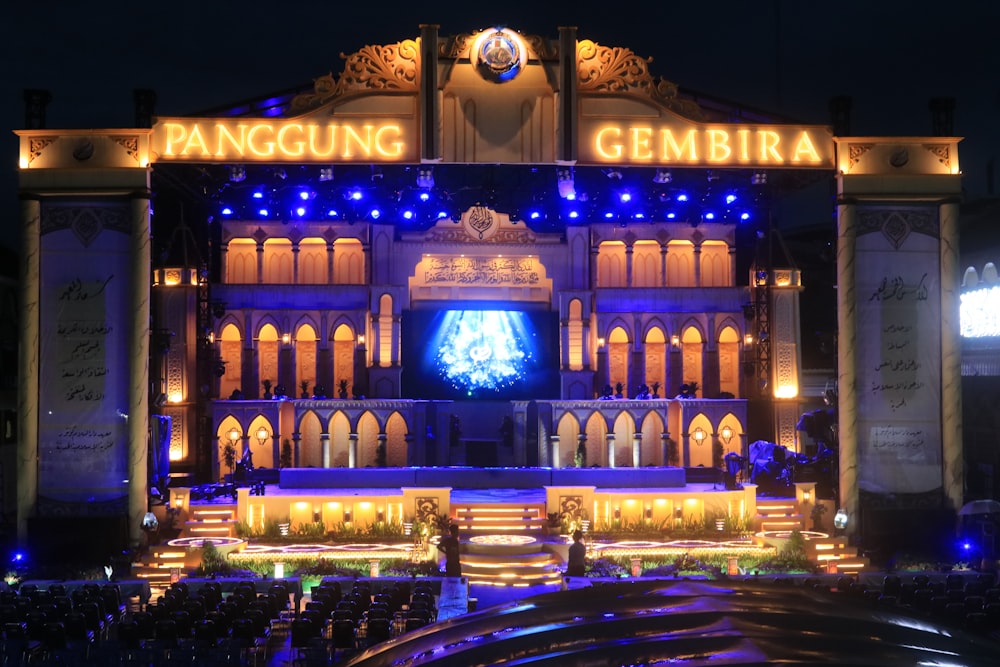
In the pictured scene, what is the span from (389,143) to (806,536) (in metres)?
12.4

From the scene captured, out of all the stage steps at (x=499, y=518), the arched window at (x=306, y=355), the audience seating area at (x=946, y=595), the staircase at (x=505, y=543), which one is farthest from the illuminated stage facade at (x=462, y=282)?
the audience seating area at (x=946, y=595)

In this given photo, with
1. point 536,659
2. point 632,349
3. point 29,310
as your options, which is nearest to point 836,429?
point 632,349

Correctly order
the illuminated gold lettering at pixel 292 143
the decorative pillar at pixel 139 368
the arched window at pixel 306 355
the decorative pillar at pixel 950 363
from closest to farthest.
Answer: the decorative pillar at pixel 139 368 < the decorative pillar at pixel 950 363 < the illuminated gold lettering at pixel 292 143 < the arched window at pixel 306 355

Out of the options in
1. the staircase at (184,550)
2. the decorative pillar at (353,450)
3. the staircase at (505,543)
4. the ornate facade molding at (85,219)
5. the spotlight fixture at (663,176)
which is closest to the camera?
the staircase at (505,543)

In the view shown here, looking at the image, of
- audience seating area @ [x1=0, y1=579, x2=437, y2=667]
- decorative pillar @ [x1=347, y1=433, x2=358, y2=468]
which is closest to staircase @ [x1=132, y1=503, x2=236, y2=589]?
Answer: audience seating area @ [x1=0, y1=579, x2=437, y2=667]

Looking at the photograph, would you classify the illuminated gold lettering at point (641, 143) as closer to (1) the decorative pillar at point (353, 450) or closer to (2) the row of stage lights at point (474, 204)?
(2) the row of stage lights at point (474, 204)

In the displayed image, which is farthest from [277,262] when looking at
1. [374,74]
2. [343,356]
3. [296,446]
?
[374,74]

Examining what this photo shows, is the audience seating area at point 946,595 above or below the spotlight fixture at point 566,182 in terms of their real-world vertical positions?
below

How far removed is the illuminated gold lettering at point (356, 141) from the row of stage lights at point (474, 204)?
2114 mm

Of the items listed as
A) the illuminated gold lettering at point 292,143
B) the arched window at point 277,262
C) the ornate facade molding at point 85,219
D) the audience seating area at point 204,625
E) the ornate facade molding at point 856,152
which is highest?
the illuminated gold lettering at point 292,143

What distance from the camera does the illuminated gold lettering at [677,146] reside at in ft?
74.5

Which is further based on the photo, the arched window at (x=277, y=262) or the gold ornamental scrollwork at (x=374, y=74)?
the arched window at (x=277, y=262)

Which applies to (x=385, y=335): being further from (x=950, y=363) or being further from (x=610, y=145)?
(x=950, y=363)

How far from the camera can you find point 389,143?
22.7m
